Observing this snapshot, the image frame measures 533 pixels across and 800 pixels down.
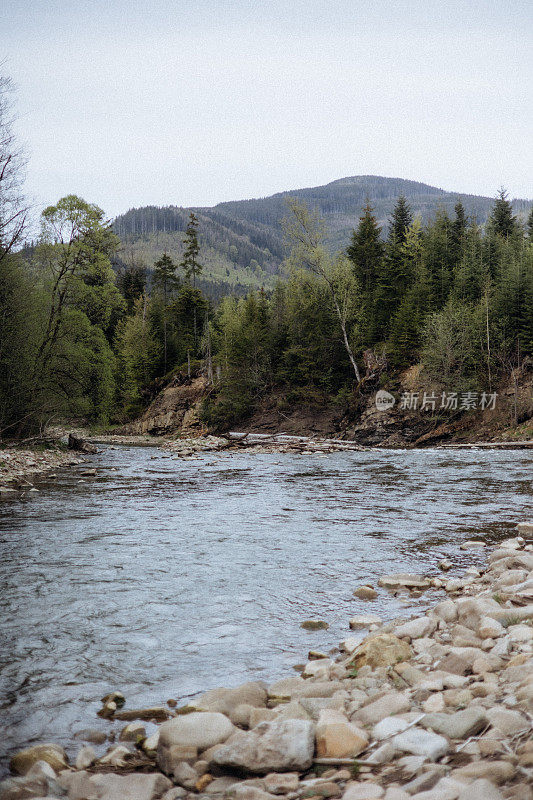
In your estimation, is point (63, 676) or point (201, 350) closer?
point (63, 676)

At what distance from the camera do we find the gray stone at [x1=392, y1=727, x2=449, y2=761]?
2713 mm

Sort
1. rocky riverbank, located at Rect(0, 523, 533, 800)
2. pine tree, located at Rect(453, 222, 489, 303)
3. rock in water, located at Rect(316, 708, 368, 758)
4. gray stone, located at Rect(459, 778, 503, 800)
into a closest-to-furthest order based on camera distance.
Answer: gray stone, located at Rect(459, 778, 503, 800)
rocky riverbank, located at Rect(0, 523, 533, 800)
rock in water, located at Rect(316, 708, 368, 758)
pine tree, located at Rect(453, 222, 489, 303)

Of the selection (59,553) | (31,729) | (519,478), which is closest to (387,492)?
(519,478)

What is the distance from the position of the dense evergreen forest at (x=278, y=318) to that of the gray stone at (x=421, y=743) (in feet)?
64.6

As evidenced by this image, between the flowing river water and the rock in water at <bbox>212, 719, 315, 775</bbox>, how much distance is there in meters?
1.23

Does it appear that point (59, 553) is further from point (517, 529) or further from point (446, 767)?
point (517, 529)

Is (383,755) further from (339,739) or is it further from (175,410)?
(175,410)

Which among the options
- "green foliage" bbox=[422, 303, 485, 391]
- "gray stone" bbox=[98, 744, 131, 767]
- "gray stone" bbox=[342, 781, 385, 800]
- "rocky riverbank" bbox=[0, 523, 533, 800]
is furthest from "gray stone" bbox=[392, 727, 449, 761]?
"green foliage" bbox=[422, 303, 485, 391]

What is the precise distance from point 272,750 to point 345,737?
0.42m

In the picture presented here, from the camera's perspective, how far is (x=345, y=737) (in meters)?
3.03

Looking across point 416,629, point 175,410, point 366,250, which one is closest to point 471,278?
point 366,250

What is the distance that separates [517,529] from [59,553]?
749cm

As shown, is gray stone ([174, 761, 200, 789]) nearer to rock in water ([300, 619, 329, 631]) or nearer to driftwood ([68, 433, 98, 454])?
rock in water ([300, 619, 329, 631])

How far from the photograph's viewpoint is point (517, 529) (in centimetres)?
941
